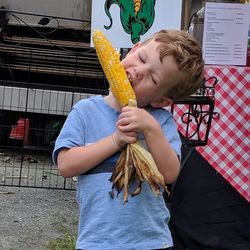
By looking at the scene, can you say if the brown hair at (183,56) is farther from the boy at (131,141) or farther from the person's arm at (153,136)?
the person's arm at (153,136)

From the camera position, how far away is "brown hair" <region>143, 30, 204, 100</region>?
1.98 m

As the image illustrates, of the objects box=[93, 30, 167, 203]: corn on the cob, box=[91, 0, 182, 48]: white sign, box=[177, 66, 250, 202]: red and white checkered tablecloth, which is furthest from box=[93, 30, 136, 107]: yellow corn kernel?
box=[91, 0, 182, 48]: white sign

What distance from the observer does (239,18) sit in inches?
159

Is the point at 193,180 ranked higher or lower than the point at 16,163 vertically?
higher

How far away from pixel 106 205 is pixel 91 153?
19 centimetres

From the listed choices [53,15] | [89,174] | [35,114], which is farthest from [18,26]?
[89,174]

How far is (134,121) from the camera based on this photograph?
193cm

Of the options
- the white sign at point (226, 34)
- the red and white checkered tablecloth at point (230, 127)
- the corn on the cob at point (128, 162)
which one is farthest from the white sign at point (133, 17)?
the corn on the cob at point (128, 162)

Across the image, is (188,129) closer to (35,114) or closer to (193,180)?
(193,180)

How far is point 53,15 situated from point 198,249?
234 inches

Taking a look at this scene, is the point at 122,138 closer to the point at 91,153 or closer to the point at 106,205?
the point at 91,153

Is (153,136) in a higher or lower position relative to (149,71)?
lower

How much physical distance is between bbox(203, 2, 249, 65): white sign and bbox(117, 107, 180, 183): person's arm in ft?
6.86

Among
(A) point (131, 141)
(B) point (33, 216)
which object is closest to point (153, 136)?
(A) point (131, 141)
